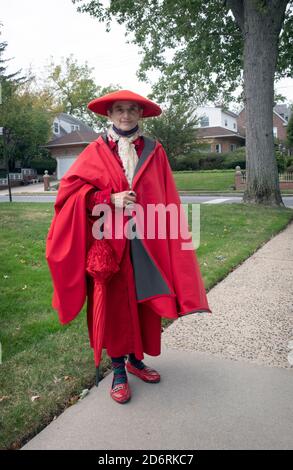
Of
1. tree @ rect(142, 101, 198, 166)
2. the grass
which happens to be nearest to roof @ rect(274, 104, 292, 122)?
tree @ rect(142, 101, 198, 166)

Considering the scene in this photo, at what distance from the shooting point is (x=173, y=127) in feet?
107

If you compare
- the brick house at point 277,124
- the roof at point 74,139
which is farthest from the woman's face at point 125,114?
the brick house at point 277,124

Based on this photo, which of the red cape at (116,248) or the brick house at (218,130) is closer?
the red cape at (116,248)

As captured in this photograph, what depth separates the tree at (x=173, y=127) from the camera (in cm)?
3231

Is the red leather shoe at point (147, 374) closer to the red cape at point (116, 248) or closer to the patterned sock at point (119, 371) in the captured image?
the patterned sock at point (119, 371)

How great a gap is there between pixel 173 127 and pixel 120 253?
102ft

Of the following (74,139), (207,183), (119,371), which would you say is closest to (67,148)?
(74,139)

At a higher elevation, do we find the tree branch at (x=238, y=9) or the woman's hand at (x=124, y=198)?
the tree branch at (x=238, y=9)

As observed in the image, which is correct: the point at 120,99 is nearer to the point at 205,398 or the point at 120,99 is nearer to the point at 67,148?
the point at 205,398

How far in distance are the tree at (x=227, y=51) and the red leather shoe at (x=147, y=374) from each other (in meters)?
10.6

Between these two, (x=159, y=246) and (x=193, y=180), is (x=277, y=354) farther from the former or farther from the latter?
(x=193, y=180)

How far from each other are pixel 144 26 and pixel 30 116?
23.4 metres
